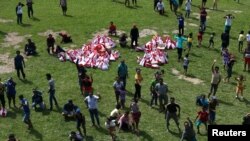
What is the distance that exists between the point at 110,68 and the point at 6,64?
294 inches

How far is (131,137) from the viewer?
79.4 ft

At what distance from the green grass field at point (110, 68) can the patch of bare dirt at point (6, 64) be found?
37 cm

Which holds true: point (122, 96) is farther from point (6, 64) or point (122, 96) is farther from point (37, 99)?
point (6, 64)

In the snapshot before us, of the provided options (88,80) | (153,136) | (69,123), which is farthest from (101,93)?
(153,136)

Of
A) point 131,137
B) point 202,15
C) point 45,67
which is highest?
point 202,15

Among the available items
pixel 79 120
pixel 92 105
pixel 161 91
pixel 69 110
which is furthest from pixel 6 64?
pixel 161 91

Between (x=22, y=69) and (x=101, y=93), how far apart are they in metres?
5.66

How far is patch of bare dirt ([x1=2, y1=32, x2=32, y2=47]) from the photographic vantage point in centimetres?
Answer: 3728

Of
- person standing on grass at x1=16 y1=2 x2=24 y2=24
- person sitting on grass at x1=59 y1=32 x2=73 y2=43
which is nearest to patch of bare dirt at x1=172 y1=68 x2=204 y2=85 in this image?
person sitting on grass at x1=59 y1=32 x2=73 y2=43

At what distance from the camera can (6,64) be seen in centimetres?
3378

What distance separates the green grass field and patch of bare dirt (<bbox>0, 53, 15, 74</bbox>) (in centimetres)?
37

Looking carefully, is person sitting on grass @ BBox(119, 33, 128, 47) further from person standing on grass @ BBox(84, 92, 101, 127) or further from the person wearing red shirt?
person standing on grass @ BBox(84, 92, 101, 127)

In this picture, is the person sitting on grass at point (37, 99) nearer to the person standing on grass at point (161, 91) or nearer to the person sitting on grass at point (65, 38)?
the person standing on grass at point (161, 91)

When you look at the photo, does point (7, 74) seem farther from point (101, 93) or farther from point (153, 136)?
point (153, 136)
